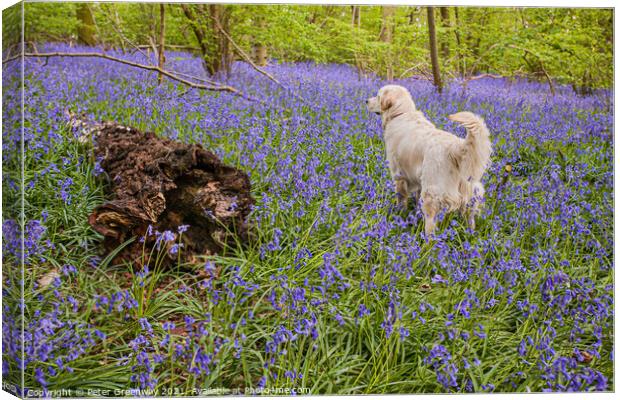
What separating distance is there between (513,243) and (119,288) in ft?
8.35

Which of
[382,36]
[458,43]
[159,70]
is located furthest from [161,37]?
[458,43]

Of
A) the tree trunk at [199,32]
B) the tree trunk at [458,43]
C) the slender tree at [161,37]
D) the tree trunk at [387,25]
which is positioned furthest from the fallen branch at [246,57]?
the tree trunk at [458,43]

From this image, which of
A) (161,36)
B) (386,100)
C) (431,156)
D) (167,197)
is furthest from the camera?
(386,100)

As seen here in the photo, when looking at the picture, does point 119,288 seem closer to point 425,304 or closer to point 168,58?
point 168,58

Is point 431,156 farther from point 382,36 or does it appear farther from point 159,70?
point 159,70

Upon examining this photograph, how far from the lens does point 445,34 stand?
13.4 feet

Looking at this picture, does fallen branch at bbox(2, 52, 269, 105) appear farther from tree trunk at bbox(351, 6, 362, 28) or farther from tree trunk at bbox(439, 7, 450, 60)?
tree trunk at bbox(439, 7, 450, 60)

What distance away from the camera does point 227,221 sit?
150 inches

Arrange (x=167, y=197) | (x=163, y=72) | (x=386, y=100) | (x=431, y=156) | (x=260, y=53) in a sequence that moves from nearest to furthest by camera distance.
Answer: (x=167, y=197), (x=163, y=72), (x=260, y=53), (x=431, y=156), (x=386, y=100)

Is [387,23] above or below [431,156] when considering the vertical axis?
above

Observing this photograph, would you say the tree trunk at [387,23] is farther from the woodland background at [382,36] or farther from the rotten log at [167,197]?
the rotten log at [167,197]

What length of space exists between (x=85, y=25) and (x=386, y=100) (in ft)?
6.91

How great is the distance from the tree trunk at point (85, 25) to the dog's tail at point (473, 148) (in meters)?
2.40

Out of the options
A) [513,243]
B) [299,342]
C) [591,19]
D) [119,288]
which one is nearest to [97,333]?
[119,288]
